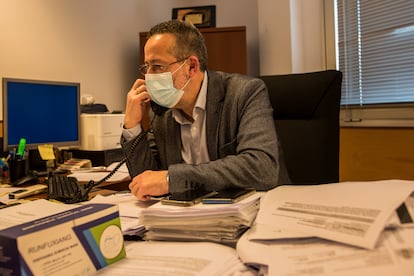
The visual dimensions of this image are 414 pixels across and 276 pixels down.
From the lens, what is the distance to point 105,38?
9.04ft

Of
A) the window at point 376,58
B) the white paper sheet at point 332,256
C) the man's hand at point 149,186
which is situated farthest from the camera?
the window at point 376,58

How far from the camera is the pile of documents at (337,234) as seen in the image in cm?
54

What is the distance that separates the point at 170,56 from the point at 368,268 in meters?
1.03

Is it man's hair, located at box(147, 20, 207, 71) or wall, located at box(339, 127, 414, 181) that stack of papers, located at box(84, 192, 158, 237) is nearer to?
man's hair, located at box(147, 20, 207, 71)

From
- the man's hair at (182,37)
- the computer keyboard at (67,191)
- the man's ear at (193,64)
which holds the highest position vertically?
the man's hair at (182,37)

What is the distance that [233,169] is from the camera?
109 centimetres

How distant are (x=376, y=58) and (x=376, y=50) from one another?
0.15 feet

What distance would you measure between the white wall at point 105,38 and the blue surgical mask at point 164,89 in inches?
47.8

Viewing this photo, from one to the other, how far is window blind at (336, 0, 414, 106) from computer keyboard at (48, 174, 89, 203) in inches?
67.3

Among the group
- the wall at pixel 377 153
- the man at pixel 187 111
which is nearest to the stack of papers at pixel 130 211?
the man at pixel 187 111

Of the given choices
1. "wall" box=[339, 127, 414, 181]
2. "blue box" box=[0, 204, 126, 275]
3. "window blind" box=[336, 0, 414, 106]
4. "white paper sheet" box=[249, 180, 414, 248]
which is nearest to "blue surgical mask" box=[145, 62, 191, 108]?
"white paper sheet" box=[249, 180, 414, 248]

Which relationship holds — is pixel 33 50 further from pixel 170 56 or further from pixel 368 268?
pixel 368 268

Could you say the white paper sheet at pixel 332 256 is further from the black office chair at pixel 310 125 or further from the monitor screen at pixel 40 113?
the monitor screen at pixel 40 113

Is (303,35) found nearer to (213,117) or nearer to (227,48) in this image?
(227,48)
